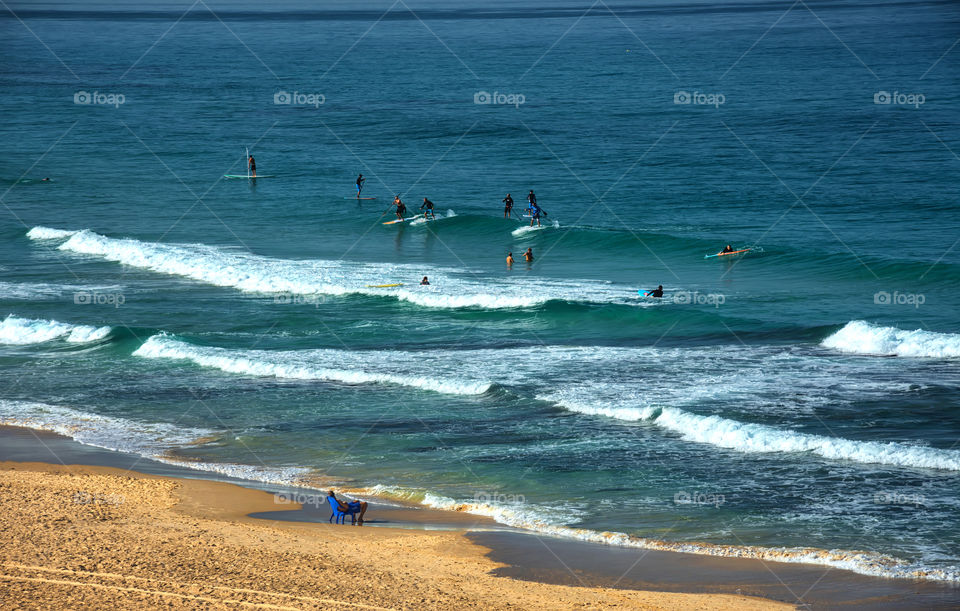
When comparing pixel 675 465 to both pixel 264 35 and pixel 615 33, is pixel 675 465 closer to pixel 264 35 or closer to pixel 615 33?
pixel 615 33

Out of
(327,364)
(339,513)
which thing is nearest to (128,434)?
(327,364)

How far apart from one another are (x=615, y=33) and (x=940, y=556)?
142m

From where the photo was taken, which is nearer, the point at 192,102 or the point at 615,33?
the point at 192,102

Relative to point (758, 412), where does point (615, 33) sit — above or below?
above

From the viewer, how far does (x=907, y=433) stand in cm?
2275

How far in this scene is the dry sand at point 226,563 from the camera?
14625 millimetres

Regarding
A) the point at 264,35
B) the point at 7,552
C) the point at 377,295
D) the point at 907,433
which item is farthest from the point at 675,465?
the point at 264,35

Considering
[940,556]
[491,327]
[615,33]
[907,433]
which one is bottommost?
[940,556]
